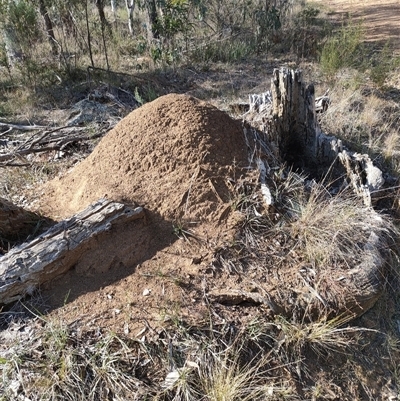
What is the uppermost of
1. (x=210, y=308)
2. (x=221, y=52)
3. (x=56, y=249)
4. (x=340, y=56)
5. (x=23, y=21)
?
(x=23, y=21)

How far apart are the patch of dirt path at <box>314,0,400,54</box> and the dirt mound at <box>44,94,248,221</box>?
5.91 meters

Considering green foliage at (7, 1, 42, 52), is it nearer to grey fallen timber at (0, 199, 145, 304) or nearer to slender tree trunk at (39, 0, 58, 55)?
slender tree trunk at (39, 0, 58, 55)

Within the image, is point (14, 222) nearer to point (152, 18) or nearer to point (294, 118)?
point (294, 118)

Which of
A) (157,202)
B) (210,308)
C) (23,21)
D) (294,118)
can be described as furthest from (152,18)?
(210,308)

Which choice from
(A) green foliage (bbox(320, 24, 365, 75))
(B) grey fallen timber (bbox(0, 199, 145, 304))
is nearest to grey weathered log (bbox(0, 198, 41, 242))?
(B) grey fallen timber (bbox(0, 199, 145, 304))

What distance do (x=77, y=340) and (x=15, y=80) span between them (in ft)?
19.1

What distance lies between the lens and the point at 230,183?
2.67m

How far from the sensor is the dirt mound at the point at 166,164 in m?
2.59

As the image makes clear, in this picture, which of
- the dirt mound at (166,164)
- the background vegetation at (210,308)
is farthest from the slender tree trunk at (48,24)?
the dirt mound at (166,164)

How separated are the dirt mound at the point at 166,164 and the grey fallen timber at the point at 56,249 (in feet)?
0.62

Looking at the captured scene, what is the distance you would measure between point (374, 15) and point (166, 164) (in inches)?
434

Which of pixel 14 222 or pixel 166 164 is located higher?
pixel 166 164

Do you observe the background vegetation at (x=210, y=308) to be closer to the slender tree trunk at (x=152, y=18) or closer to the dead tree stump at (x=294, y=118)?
the slender tree trunk at (x=152, y=18)

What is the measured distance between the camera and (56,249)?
87.4 inches
